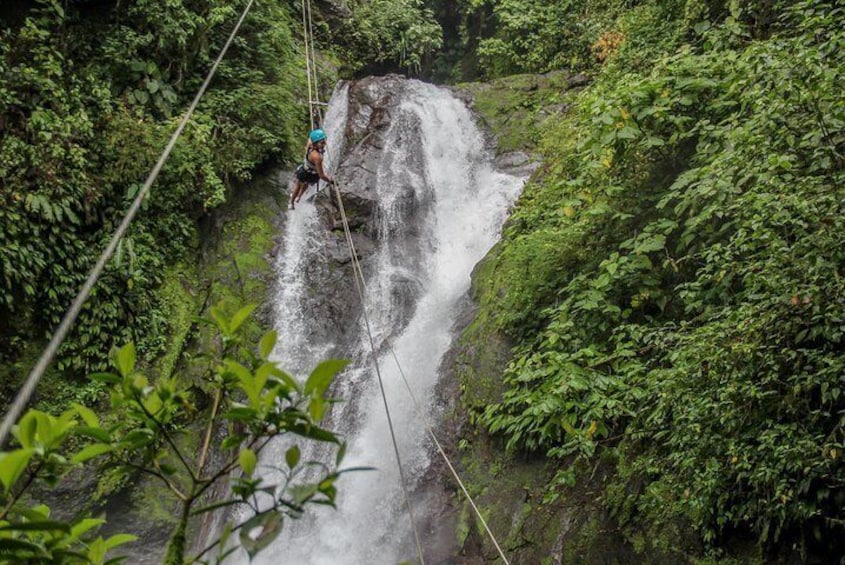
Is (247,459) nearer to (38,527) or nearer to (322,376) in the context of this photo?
(322,376)

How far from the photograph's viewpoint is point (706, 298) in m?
4.50

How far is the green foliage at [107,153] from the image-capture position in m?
7.52

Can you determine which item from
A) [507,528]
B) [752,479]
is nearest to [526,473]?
[507,528]

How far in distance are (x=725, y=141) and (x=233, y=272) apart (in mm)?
7228

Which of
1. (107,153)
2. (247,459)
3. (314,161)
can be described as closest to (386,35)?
(314,161)

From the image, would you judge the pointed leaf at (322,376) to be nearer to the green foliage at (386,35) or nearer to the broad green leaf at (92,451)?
the broad green leaf at (92,451)

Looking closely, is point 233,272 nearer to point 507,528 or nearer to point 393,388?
point 393,388

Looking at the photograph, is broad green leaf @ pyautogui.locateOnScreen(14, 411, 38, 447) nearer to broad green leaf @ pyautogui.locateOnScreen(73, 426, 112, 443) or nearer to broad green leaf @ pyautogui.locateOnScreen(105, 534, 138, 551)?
broad green leaf @ pyautogui.locateOnScreen(73, 426, 112, 443)

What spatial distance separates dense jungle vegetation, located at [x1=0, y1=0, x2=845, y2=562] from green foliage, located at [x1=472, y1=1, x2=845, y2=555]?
2 centimetres

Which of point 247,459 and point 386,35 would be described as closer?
point 247,459

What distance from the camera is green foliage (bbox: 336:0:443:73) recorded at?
1576cm

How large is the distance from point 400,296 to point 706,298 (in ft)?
19.3

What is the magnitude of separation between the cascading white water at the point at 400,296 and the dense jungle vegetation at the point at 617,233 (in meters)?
1.38

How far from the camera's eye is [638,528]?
4230 millimetres
